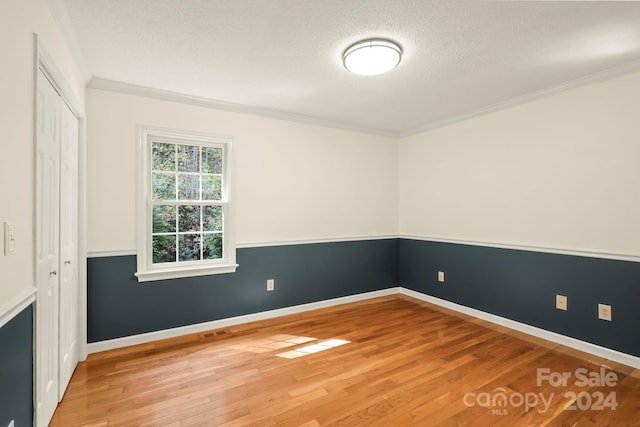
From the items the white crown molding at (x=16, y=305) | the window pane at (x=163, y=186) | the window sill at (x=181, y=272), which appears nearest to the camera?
the white crown molding at (x=16, y=305)

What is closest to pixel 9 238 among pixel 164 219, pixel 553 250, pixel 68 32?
pixel 68 32

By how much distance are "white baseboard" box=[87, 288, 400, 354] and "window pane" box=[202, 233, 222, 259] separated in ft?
2.29

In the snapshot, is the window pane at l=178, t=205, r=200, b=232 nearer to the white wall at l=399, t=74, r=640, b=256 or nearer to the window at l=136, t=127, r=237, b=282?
the window at l=136, t=127, r=237, b=282

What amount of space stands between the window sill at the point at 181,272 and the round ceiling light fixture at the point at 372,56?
7.63 feet

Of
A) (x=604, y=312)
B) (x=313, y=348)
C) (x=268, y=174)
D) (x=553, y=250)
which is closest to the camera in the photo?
(x=604, y=312)

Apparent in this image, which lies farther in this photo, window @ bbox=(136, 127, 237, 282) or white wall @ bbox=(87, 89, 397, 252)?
window @ bbox=(136, 127, 237, 282)

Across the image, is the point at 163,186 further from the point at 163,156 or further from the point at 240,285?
the point at 240,285

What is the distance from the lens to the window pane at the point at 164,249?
10.1ft

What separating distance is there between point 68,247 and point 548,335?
13.8 ft

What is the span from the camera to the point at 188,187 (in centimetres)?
323

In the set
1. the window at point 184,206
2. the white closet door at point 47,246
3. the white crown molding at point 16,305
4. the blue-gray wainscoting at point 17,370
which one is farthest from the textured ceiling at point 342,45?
the blue-gray wainscoting at point 17,370

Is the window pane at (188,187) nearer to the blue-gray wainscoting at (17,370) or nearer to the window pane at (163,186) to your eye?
the window pane at (163,186)

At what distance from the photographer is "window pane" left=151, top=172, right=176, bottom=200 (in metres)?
3.07

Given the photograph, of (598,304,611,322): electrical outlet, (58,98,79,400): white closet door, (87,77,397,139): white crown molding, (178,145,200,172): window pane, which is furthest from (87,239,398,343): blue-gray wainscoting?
(598,304,611,322): electrical outlet
